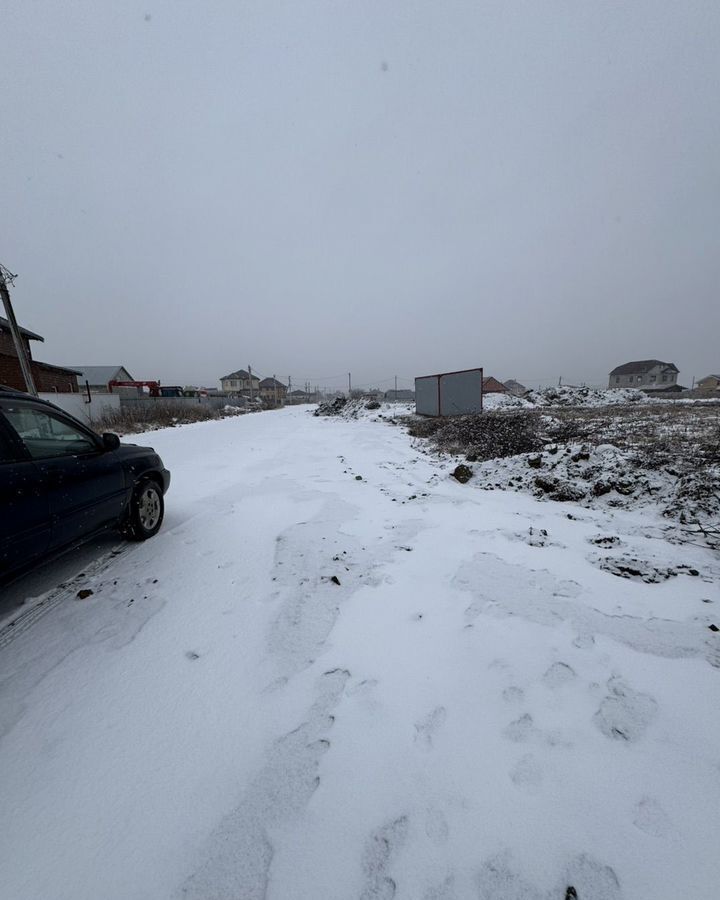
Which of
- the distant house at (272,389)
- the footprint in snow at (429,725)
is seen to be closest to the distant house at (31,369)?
the footprint in snow at (429,725)

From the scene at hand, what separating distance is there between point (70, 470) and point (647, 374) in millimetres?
81991

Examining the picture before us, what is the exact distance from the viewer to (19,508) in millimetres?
2461

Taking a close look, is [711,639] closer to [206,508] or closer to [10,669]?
[10,669]

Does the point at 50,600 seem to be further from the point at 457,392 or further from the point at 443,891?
the point at 457,392

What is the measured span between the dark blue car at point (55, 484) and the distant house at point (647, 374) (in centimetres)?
7765

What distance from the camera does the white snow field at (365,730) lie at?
132cm

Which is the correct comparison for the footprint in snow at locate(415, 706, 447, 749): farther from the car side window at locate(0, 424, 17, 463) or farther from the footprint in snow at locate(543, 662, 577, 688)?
the car side window at locate(0, 424, 17, 463)

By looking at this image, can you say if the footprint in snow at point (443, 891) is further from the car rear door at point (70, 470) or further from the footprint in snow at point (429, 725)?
the car rear door at point (70, 470)

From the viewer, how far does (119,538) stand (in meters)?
3.98

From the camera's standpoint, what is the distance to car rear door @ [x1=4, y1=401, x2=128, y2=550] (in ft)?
9.05

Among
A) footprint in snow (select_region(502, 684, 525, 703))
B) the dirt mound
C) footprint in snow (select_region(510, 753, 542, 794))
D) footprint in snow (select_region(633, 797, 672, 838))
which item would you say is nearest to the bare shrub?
footprint in snow (select_region(502, 684, 525, 703))

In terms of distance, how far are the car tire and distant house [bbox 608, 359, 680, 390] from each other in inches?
3041

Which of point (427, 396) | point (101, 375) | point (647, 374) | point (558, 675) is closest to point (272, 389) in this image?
point (101, 375)

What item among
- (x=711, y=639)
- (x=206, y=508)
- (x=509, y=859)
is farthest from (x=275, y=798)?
(x=206, y=508)
